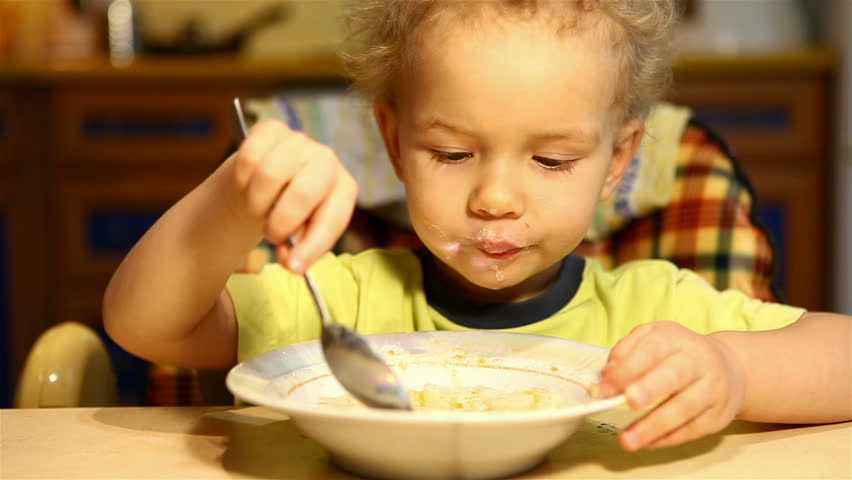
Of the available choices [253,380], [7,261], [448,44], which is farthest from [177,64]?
[253,380]

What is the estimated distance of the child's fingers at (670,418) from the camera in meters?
0.64

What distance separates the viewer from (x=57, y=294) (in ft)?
9.75

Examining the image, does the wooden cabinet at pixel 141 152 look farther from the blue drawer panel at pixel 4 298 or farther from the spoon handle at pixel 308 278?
the spoon handle at pixel 308 278

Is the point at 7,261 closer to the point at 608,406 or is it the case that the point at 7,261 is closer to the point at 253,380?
the point at 253,380

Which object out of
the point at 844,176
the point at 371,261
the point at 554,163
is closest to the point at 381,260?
the point at 371,261

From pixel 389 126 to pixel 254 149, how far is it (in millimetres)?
394

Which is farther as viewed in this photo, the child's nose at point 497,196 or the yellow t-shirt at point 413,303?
the yellow t-shirt at point 413,303

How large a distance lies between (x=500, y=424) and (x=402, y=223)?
82cm

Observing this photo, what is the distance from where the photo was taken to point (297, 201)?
657 millimetres

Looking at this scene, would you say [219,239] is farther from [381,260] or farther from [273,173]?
[381,260]

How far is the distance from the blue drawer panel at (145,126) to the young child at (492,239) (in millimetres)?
1901

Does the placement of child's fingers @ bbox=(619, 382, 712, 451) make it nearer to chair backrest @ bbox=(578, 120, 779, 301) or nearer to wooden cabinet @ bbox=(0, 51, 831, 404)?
chair backrest @ bbox=(578, 120, 779, 301)

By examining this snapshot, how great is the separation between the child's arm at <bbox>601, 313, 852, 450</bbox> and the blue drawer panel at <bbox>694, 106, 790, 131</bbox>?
2.04 metres

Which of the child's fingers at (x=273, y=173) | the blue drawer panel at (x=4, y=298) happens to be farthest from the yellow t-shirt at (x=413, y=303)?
the blue drawer panel at (x=4, y=298)
